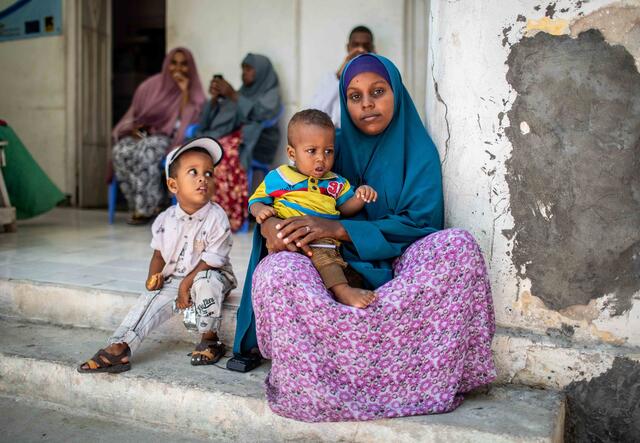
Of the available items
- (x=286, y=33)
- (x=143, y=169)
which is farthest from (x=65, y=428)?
(x=286, y=33)

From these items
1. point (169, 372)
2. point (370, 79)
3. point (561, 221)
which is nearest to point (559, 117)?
point (561, 221)

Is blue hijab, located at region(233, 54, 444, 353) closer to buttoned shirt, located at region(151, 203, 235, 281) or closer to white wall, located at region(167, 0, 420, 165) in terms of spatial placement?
buttoned shirt, located at region(151, 203, 235, 281)

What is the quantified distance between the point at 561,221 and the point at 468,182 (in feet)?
1.18

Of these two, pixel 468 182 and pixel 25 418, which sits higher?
pixel 468 182

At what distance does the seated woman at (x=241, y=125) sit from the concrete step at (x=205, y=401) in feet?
7.89

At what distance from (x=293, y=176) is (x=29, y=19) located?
5820 mm

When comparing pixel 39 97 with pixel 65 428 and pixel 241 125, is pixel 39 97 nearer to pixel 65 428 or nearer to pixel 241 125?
pixel 241 125

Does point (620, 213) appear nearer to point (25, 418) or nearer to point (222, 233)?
point (222, 233)

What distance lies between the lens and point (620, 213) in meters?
2.04

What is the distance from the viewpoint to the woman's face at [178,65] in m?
5.40

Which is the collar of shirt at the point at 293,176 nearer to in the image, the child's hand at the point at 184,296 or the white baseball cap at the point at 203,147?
the white baseball cap at the point at 203,147

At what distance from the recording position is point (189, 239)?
252cm

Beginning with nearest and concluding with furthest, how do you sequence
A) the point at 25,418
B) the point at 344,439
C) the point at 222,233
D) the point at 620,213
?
1. the point at 344,439
2. the point at 620,213
3. the point at 25,418
4. the point at 222,233

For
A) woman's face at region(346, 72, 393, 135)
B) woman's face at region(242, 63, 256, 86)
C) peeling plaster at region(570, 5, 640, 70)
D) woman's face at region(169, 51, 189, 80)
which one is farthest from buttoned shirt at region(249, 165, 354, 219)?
woman's face at region(169, 51, 189, 80)
